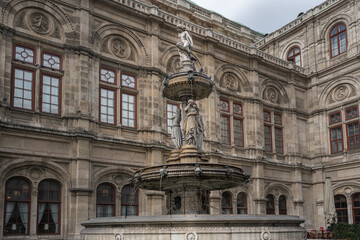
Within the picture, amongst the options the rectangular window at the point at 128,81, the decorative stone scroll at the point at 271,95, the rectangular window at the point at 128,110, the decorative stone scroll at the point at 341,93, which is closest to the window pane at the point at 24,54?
the rectangular window at the point at 128,81

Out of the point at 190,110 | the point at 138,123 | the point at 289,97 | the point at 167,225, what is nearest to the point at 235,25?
the point at 289,97

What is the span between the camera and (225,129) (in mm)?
23359

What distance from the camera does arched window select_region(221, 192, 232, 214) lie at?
21984 mm

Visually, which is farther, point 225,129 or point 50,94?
point 225,129

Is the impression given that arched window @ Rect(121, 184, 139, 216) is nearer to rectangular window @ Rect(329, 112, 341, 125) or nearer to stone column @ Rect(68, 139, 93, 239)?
stone column @ Rect(68, 139, 93, 239)

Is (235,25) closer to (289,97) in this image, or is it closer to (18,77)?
(289,97)

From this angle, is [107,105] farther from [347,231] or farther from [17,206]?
[347,231]

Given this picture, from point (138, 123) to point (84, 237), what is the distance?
10.4m

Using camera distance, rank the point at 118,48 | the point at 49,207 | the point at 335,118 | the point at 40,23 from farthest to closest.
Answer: the point at 335,118
the point at 118,48
the point at 40,23
the point at 49,207

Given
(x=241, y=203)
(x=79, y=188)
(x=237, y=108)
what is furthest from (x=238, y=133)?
(x=79, y=188)

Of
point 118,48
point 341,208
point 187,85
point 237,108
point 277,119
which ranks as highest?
point 118,48

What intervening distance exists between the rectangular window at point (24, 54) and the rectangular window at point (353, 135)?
19.4 metres

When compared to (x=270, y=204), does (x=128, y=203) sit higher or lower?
higher

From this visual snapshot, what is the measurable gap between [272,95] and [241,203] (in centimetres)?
776
